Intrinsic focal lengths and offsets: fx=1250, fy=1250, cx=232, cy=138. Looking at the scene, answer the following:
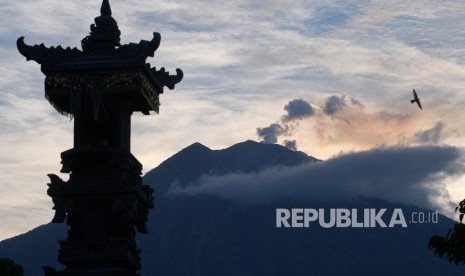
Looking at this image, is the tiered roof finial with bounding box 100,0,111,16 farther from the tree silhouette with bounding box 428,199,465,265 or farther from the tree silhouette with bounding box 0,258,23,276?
the tree silhouette with bounding box 0,258,23,276

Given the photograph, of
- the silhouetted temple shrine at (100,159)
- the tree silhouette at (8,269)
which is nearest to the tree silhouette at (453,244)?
the silhouetted temple shrine at (100,159)

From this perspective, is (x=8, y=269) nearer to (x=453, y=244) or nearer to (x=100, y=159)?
(x=100, y=159)

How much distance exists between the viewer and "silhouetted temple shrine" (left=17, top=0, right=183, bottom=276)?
36.6m

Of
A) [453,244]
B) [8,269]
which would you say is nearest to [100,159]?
[453,244]

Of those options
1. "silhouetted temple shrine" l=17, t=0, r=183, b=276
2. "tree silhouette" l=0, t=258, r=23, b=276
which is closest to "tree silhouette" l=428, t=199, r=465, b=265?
"silhouetted temple shrine" l=17, t=0, r=183, b=276

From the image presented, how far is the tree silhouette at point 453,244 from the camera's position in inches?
1110

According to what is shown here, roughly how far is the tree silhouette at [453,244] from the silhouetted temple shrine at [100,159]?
1079 centimetres

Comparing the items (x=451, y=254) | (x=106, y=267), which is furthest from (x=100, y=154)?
(x=451, y=254)

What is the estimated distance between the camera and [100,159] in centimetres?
3712

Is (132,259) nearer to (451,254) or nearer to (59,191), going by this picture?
(59,191)

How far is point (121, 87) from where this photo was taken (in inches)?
1446

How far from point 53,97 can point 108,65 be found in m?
2.07

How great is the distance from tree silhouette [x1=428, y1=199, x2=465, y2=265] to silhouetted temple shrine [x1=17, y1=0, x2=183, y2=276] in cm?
1079

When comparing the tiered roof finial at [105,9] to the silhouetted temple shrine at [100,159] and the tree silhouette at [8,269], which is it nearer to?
the silhouetted temple shrine at [100,159]
